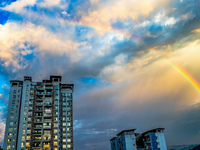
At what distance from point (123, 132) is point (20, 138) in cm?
6061

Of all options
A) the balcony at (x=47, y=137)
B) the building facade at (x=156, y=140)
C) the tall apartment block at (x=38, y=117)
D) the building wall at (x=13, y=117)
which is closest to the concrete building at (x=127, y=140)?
the building facade at (x=156, y=140)

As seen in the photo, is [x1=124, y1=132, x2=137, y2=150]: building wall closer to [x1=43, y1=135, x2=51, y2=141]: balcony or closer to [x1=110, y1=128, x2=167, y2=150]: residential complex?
[x1=110, y1=128, x2=167, y2=150]: residential complex

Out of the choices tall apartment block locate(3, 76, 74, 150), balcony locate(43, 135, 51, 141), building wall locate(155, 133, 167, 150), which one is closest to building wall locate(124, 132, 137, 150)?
building wall locate(155, 133, 167, 150)

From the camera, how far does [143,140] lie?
335 feet

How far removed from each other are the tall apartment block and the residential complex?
113 feet

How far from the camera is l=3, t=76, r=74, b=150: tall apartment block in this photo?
95.6m

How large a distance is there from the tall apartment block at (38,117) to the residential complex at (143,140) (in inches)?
1357

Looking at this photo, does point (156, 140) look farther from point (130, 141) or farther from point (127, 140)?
point (127, 140)

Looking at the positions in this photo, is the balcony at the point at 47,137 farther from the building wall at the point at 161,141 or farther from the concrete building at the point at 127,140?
the building wall at the point at 161,141

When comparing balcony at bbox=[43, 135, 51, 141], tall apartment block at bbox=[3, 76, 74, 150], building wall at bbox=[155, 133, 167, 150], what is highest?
tall apartment block at bbox=[3, 76, 74, 150]

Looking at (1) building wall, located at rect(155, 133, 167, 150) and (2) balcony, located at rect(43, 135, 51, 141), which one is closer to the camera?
(1) building wall, located at rect(155, 133, 167, 150)

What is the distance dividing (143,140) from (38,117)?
6667 centimetres

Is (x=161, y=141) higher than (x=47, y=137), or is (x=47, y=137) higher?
(x=47, y=137)

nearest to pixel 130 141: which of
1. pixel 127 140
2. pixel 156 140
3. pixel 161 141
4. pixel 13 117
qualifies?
pixel 127 140
